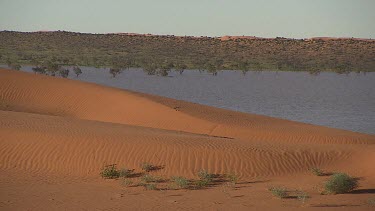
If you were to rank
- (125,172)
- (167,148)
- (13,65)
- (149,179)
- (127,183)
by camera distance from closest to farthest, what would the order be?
(127,183) < (149,179) < (125,172) < (167,148) < (13,65)

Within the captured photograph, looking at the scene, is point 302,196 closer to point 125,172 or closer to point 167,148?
point 125,172

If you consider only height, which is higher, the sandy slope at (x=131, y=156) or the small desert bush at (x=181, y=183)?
the sandy slope at (x=131, y=156)

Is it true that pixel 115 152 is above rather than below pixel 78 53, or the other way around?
below

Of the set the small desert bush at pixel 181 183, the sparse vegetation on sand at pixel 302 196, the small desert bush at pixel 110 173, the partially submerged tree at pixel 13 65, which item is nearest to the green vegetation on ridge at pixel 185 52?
the partially submerged tree at pixel 13 65

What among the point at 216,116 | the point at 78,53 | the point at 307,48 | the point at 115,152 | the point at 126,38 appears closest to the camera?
the point at 115,152

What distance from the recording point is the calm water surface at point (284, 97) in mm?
31156

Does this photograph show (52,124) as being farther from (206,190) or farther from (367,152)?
(367,152)

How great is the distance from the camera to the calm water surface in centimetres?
3116

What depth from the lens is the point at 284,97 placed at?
41.9 m

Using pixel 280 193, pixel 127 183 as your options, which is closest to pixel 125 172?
pixel 127 183

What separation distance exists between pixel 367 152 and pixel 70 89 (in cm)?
1772

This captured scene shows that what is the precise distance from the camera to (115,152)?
14.8 metres

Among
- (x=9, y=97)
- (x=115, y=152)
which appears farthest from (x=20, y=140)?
(x=9, y=97)

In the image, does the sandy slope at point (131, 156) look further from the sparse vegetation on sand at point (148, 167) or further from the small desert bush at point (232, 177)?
the small desert bush at point (232, 177)
